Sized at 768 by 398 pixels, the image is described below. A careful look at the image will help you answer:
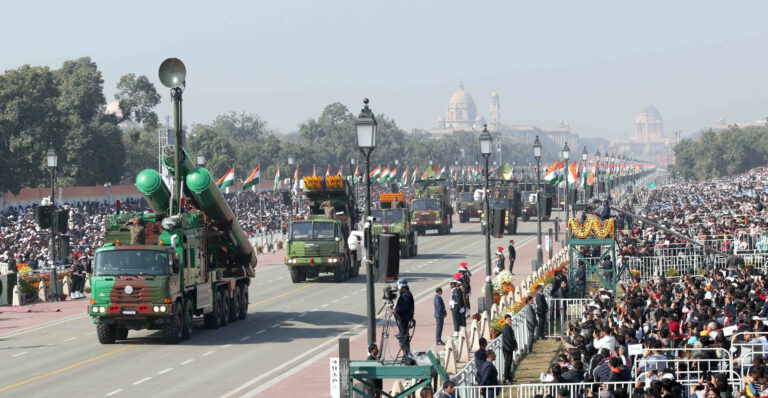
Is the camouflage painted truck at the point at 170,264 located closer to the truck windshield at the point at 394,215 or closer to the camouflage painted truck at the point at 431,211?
the truck windshield at the point at 394,215

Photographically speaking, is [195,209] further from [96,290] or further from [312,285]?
[312,285]

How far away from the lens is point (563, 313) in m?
32.7

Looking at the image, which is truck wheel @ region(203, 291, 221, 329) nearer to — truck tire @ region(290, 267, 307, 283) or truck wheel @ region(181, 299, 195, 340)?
truck wheel @ region(181, 299, 195, 340)

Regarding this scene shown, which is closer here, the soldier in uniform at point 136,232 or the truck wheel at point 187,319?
the soldier in uniform at point 136,232

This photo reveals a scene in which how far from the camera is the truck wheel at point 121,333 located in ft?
104

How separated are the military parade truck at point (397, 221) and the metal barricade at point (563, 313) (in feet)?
76.2

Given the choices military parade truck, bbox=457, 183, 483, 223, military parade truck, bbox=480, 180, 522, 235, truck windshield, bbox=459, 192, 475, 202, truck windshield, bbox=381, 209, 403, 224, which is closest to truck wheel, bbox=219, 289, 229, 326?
truck windshield, bbox=381, 209, 403, 224

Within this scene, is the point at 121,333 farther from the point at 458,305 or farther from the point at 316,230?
the point at 316,230

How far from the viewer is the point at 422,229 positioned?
78250mm

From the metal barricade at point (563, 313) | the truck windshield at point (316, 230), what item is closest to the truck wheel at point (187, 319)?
the metal barricade at point (563, 313)

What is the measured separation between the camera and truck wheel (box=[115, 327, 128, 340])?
31594 mm

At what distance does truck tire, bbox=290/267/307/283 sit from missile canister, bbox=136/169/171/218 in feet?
50.3

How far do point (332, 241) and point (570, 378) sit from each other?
27.3 metres

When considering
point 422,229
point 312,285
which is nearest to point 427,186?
point 422,229
